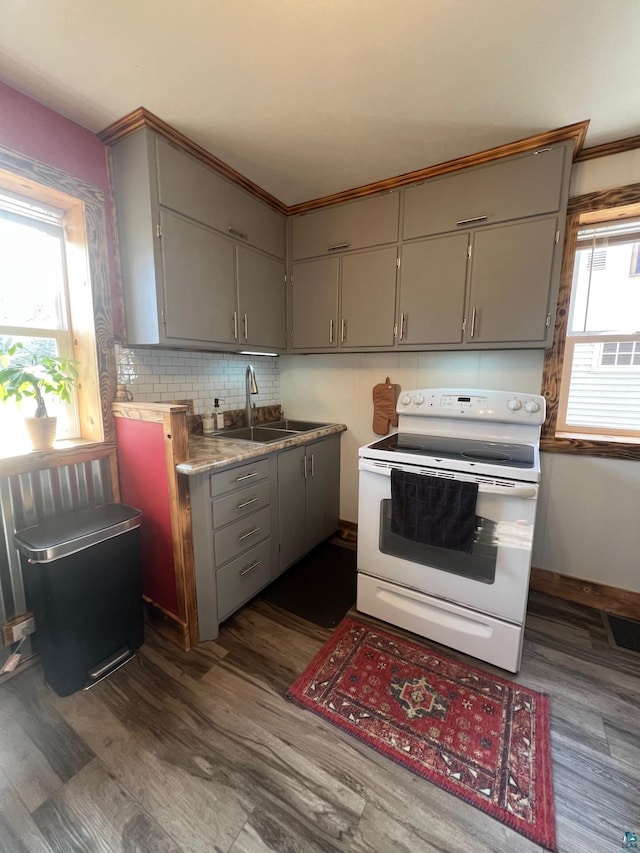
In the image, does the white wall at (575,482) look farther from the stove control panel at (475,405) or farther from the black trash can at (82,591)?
the black trash can at (82,591)

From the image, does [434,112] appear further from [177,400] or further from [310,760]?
[310,760]

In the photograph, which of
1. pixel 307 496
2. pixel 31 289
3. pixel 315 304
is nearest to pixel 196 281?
pixel 31 289

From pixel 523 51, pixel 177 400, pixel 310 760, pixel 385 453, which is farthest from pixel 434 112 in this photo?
pixel 310 760

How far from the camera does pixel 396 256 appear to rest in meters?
2.12

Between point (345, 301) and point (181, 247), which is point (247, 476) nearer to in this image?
point (181, 247)

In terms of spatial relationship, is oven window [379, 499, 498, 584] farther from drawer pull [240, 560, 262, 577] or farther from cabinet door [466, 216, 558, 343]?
cabinet door [466, 216, 558, 343]

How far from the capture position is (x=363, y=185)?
215 centimetres

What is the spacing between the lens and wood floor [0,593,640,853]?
103cm

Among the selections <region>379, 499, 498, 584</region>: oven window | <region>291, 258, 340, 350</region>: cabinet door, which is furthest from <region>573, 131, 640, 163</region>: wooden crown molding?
<region>379, 499, 498, 584</region>: oven window

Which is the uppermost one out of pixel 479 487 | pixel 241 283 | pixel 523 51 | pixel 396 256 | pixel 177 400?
pixel 523 51

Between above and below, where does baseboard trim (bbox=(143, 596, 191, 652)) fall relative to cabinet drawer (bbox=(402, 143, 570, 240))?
below

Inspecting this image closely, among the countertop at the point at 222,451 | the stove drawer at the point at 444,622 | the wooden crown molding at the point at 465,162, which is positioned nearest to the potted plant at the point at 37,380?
the countertop at the point at 222,451

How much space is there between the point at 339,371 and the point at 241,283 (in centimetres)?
98

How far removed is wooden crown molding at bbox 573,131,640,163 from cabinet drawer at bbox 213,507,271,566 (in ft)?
8.46
